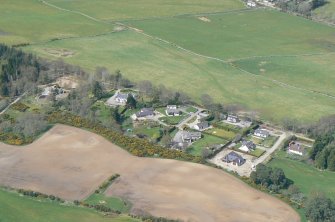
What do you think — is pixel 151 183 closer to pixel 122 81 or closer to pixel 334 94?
pixel 122 81

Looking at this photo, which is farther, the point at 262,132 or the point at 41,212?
the point at 262,132

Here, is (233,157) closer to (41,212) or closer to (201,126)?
(201,126)

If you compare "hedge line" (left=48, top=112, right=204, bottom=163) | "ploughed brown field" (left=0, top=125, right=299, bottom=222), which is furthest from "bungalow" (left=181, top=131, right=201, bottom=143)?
"ploughed brown field" (left=0, top=125, right=299, bottom=222)

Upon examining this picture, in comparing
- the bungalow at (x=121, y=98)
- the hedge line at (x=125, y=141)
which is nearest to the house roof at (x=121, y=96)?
the bungalow at (x=121, y=98)

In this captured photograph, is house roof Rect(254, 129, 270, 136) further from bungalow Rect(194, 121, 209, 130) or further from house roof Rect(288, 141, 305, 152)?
bungalow Rect(194, 121, 209, 130)

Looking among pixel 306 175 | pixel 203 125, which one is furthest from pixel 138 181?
pixel 306 175
